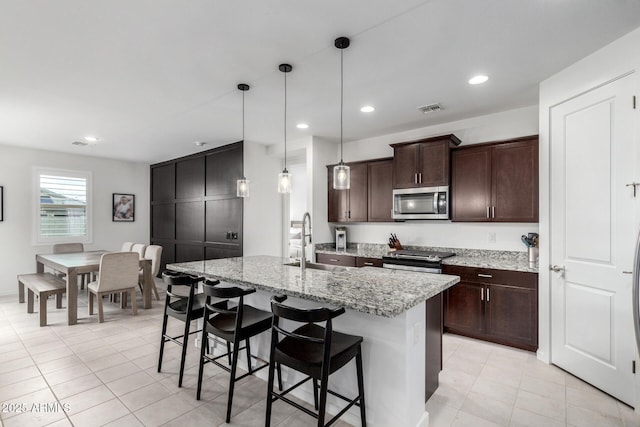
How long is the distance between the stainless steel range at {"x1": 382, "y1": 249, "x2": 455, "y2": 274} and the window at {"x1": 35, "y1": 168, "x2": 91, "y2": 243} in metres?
5.94

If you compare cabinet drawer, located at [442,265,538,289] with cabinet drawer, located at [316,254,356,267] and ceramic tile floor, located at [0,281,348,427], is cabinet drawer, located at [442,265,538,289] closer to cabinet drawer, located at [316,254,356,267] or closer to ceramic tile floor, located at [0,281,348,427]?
cabinet drawer, located at [316,254,356,267]

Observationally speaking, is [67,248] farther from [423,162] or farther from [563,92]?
[563,92]

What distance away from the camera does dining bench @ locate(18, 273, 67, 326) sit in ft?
12.7

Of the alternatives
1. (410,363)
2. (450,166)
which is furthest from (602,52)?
(410,363)

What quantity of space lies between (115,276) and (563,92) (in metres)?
5.30

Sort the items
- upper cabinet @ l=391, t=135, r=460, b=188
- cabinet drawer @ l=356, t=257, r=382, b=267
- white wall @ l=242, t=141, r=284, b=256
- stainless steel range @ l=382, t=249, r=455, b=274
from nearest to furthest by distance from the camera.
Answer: stainless steel range @ l=382, t=249, r=455, b=274
upper cabinet @ l=391, t=135, r=460, b=188
cabinet drawer @ l=356, t=257, r=382, b=267
white wall @ l=242, t=141, r=284, b=256

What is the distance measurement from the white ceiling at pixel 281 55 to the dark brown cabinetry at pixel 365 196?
0.77 meters

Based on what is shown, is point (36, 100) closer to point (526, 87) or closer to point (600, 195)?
point (526, 87)

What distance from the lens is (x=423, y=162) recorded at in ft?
13.1


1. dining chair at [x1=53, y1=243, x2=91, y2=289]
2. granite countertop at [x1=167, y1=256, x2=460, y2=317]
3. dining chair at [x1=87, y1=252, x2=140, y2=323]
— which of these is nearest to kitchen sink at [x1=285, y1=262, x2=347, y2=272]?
granite countertop at [x1=167, y1=256, x2=460, y2=317]

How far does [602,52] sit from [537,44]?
1.81 feet

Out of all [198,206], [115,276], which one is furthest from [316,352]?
[198,206]

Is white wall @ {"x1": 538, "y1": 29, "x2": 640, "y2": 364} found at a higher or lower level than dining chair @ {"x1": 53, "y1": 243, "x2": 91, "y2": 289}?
higher

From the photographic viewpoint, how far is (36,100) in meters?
3.31
